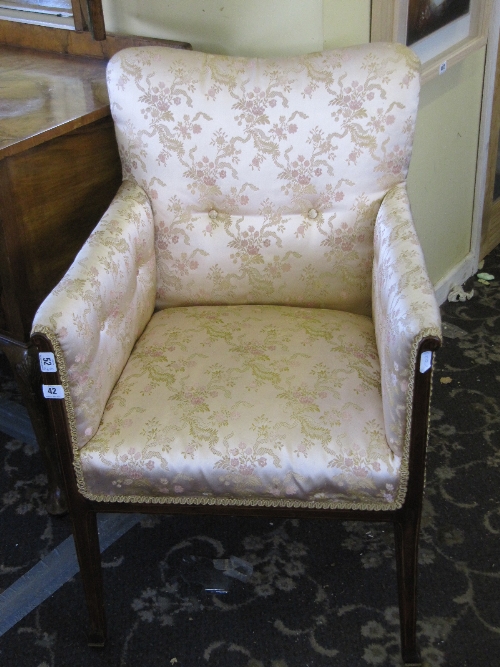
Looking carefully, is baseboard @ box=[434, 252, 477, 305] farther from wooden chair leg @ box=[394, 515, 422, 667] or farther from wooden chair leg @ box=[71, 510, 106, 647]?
wooden chair leg @ box=[71, 510, 106, 647]

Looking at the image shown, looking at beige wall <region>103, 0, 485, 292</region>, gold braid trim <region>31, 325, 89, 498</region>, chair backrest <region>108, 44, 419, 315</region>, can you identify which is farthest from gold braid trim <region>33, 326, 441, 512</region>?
beige wall <region>103, 0, 485, 292</region>

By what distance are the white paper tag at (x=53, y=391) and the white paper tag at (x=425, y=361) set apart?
0.55 meters

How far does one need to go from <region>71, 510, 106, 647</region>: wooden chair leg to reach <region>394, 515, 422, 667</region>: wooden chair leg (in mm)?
520

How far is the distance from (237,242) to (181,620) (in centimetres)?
73

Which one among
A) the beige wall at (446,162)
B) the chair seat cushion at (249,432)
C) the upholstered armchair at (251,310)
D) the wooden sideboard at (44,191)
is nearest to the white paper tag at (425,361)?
A: the upholstered armchair at (251,310)

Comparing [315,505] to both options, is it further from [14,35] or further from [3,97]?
[14,35]

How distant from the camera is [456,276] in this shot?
2.39 metres

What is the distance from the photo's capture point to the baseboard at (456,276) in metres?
2.32

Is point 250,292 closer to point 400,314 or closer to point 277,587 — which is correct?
point 400,314

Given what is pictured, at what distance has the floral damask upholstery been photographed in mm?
1222

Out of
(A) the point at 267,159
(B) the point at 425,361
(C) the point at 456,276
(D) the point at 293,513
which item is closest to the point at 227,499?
(D) the point at 293,513

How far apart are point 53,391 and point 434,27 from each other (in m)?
1.27

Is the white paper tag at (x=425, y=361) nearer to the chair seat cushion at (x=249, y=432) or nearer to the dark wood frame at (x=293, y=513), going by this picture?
the dark wood frame at (x=293, y=513)

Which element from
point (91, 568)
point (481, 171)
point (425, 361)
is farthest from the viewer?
point (481, 171)
